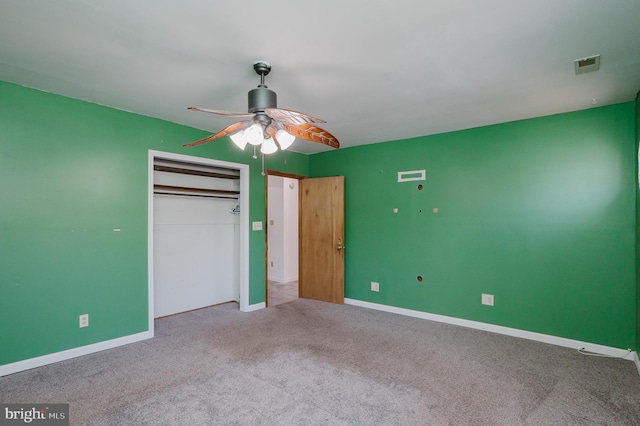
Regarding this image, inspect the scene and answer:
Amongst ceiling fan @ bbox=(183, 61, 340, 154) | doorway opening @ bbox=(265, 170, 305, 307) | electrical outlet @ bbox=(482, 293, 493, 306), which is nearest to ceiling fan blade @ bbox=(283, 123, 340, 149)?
ceiling fan @ bbox=(183, 61, 340, 154)

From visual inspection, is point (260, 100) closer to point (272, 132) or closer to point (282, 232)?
point (272, 132)

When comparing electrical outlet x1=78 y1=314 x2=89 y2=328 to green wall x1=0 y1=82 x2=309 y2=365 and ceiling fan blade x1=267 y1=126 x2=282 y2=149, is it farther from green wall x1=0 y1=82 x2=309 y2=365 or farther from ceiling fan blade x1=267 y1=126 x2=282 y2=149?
ceiling fan blade x1=267 y1=126 x2=282 y2=149

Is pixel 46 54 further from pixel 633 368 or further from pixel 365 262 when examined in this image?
pixel 633 368

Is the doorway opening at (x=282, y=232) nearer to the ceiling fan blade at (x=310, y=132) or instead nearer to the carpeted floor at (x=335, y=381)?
the carpeted floor at (x=335, y=381)

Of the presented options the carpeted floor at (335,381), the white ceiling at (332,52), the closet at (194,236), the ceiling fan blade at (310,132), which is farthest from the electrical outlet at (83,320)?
the ceiling fan blade at (310,132)

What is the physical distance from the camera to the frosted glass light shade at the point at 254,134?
2.20 metres

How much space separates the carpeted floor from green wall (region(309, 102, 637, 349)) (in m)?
0.43

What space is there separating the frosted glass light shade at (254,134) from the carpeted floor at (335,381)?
188cm

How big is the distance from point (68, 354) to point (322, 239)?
10.8ft

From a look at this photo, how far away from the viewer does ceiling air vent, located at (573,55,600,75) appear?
2.19 metres

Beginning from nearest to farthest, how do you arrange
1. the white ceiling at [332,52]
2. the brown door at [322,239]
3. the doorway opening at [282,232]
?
the white ceiling at [332,52] < the brown door at [322,239] < the doorway opening at [282,232]

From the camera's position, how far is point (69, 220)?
291cm

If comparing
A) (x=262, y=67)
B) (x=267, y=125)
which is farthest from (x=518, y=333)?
(x=262, y=67)

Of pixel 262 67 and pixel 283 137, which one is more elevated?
pixel 262 67
